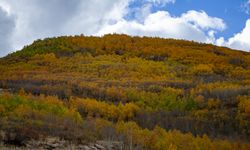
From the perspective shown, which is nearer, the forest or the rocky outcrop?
the rocky outcrop

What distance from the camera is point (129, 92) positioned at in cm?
5044

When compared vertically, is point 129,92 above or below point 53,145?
above

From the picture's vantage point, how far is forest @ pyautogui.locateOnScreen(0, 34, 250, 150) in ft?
81.0

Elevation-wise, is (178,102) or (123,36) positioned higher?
(123,36)

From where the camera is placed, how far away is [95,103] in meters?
43.0

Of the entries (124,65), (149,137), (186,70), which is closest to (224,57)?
(186,70)

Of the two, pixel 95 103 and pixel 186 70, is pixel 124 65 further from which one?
pixel 95 103

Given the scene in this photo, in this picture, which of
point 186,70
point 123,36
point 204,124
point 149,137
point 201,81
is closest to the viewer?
point 149,137

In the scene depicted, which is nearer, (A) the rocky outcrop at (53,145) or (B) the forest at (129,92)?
(A) the rocky outcrop at (53,145)

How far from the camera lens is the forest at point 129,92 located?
81.0 feet

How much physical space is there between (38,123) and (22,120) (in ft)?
2.54

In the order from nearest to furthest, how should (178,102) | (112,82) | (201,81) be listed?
(178,102) → (112,82) → (201,81)

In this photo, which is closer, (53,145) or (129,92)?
(53,145)

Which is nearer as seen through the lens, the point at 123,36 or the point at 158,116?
the point at 158,116
